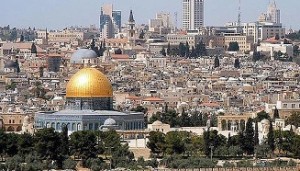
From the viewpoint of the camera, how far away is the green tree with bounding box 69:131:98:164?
5372 centimetres

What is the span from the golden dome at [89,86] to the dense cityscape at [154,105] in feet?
0.15

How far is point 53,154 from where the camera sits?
52.8 meters

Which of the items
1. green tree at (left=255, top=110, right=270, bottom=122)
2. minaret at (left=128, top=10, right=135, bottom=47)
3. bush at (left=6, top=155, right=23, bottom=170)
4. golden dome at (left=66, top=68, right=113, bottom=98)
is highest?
minaret at (left=128, top=10, right=135, bottom=47)

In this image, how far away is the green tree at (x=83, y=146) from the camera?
53719 millimetres

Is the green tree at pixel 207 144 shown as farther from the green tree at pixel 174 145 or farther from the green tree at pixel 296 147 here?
the green tree at pixel 296 147

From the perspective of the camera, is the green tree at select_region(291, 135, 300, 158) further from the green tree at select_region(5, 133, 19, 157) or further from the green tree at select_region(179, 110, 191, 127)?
the green tree at select_region(179, 110, 191, 127)

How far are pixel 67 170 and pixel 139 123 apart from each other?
15758 mm

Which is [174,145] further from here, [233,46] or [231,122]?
[233,46]

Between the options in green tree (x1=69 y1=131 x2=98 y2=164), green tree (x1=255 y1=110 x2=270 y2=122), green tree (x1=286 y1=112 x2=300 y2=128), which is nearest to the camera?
green tree (x1=69 y1=131 x2=98 y2=164)

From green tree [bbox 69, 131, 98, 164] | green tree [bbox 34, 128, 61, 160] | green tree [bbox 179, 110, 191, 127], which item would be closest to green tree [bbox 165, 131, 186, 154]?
green tree [bbox 69, 131, 98, 164]

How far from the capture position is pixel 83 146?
5403 cm

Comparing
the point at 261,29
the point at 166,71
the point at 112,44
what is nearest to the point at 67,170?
the point at 166,71

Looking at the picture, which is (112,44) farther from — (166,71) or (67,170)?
(67,170)

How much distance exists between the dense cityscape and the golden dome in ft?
0.15
